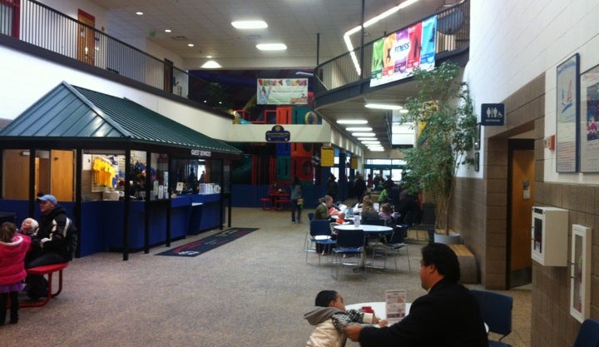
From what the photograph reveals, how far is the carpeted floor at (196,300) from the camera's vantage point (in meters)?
5.39

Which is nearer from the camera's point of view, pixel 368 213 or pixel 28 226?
pixel 28 226

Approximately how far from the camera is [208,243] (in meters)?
12.1

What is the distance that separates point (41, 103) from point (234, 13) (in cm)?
920

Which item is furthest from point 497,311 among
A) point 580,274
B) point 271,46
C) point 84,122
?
point 271,46

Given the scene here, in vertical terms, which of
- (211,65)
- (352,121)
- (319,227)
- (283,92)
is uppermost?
(211,65)

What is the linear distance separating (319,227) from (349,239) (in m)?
1.58

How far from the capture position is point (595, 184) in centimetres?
352

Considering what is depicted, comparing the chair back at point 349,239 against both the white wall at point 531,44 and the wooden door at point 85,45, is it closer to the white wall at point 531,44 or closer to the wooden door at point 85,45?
the white wall at point 531,44

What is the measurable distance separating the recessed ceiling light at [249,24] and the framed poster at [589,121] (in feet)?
54.2

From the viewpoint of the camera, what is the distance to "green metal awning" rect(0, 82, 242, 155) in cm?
941

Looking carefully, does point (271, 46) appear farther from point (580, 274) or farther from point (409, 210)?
point (580, 274)

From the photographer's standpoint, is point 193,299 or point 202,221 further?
point 202,221

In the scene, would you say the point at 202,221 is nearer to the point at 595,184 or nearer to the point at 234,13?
the point at 234,13

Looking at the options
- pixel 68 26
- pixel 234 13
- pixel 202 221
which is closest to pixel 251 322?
pixel 202 221
